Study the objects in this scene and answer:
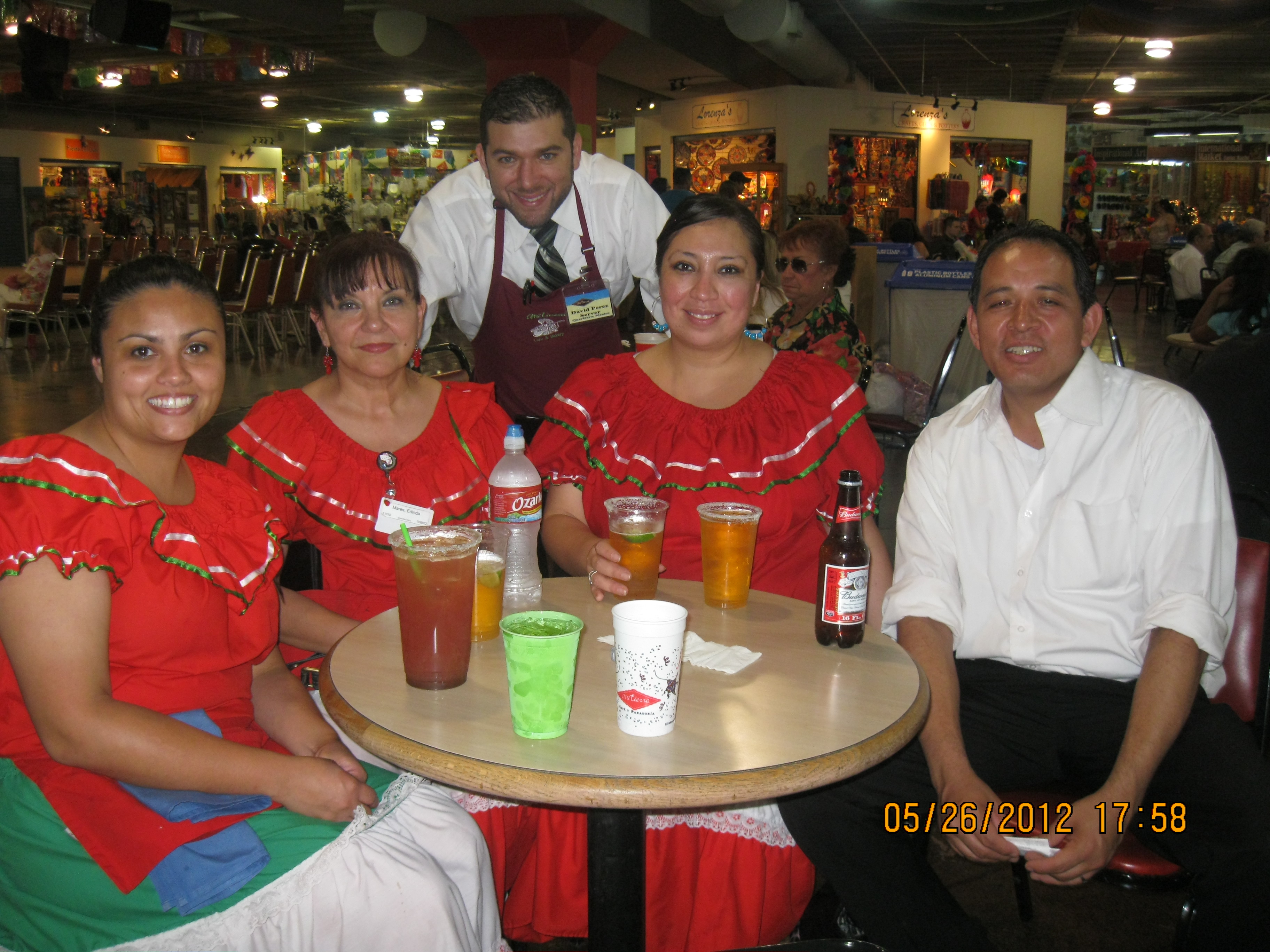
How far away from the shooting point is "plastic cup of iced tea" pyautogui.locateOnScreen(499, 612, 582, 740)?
48.0 inches

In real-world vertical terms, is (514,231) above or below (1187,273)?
below

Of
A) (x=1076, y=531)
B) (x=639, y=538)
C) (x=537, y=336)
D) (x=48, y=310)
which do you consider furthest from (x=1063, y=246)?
(x=48, y=310)

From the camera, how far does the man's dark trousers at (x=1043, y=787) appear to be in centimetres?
156

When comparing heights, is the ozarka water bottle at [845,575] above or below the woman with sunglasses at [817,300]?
below

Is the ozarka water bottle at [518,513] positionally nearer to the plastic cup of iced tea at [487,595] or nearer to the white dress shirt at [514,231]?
the plastic cup of iced tea at [487,595]

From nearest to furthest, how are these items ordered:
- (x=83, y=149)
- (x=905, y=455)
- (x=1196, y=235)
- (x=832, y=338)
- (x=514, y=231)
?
(x=514, y=231), (x=832, y=338), (x=905, y=455), (x=1196, y=235), (x=83, y=149)

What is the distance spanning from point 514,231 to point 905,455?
2.94 meters

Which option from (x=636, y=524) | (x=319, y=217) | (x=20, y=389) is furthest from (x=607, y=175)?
(x=319, y=217)

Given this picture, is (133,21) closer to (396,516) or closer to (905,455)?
(905,455)

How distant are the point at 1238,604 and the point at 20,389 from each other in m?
10.2

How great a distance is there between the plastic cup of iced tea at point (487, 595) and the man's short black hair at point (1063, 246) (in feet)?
3.59

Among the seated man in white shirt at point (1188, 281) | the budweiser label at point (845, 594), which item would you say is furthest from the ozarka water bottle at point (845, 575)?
the seated man in white shirt at point (1188, 281)

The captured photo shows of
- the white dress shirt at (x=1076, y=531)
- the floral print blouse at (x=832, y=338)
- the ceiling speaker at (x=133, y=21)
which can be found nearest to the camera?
the white dress shirt at (x=1076, y=531)

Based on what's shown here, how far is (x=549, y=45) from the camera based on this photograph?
10922 mm
